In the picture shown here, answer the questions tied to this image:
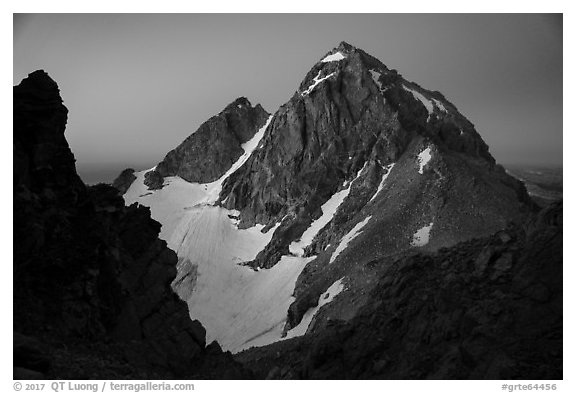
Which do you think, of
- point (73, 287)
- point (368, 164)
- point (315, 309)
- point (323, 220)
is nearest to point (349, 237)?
point (315, 309)

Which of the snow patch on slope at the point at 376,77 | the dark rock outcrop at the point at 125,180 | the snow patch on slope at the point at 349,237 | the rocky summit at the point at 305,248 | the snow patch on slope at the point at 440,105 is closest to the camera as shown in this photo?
the rocky summit at the point at 305,248

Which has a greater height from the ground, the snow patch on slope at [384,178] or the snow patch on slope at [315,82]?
the snow patch on slope at [315,82]

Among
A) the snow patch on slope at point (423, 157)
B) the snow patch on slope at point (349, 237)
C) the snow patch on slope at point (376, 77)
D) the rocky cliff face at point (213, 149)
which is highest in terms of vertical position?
the snow patch on slope at point (376, 77)

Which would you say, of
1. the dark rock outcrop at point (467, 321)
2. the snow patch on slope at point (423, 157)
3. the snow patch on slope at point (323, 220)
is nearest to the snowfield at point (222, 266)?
the snow patch on slope at point (323, 220)

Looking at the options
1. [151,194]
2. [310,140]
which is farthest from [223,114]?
[310,140]

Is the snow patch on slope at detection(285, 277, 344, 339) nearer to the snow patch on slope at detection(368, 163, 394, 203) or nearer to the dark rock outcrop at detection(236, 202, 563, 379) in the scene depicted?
the snow patch on slope at detection(368, 163, 394, 203)

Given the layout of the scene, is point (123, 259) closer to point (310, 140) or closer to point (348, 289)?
point (348, 289)

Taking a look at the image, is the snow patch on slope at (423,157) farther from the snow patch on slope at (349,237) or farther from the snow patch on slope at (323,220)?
the snow patch on slope at (323,220)
